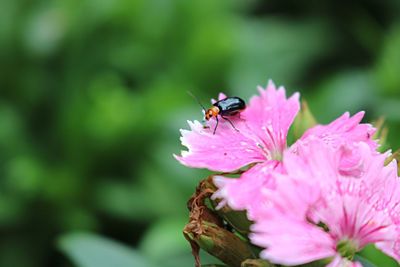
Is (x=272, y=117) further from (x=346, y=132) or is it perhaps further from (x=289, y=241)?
(x=289, y=241)

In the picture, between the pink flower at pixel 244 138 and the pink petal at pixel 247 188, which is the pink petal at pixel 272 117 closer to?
the pink flower at pixel 244 138

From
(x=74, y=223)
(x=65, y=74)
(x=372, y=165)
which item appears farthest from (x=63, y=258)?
(x=372, y=165)

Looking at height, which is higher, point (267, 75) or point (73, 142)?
point (267, 75)

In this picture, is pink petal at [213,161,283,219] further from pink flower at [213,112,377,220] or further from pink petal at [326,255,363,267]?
pink petal at [326,255,363,267]

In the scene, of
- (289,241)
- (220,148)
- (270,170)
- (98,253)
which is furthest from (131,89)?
(289,241)

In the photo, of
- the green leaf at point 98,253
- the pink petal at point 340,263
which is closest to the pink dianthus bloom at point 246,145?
the pink petal at point 340,263

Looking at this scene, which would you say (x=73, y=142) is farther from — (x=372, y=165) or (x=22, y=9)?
(x=372, y=165)
